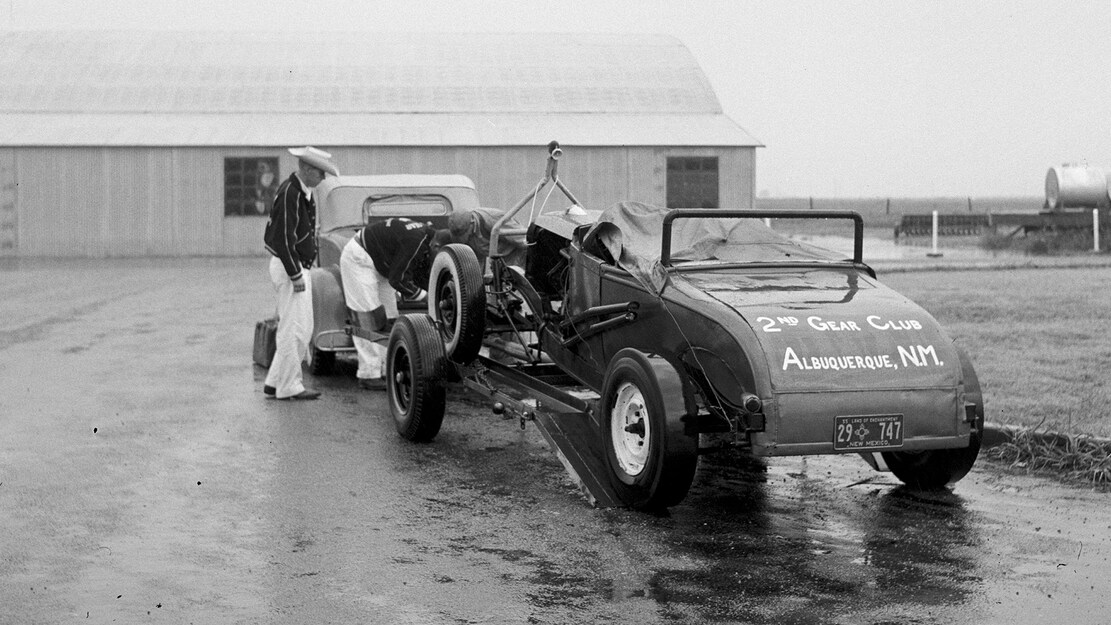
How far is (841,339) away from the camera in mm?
6469

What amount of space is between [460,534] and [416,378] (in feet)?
7.93

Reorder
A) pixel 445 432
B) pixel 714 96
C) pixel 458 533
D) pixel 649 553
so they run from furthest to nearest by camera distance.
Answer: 1. pixel 714 96
2. pixel 445 432
3. pixel 458 533
4. pixel 649 553

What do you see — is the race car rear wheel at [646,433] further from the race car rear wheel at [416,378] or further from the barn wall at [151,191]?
the barn wall at [151,191]

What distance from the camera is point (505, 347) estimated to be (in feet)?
30.7

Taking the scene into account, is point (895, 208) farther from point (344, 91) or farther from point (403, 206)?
point (403, 206)

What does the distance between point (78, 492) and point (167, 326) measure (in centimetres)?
951

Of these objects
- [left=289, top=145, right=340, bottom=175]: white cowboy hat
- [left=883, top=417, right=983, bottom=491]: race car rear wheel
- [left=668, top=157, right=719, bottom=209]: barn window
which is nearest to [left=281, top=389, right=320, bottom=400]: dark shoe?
[left=289, top=145, right=340, bottom=175]: white cowboy hat

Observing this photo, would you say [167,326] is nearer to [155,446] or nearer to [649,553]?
[155,446]

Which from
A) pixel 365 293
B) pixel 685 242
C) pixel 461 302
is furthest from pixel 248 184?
pixel 685 242

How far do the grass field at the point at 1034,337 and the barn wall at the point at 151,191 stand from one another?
15333 mm

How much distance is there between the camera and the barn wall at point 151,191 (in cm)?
3450

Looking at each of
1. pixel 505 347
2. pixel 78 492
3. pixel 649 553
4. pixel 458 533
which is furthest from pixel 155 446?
pixel 649 553

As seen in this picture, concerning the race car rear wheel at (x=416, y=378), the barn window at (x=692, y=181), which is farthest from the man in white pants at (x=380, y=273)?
the barn window at (x=692, y=181)

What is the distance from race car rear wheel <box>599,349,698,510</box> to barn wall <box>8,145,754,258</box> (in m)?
27.9
